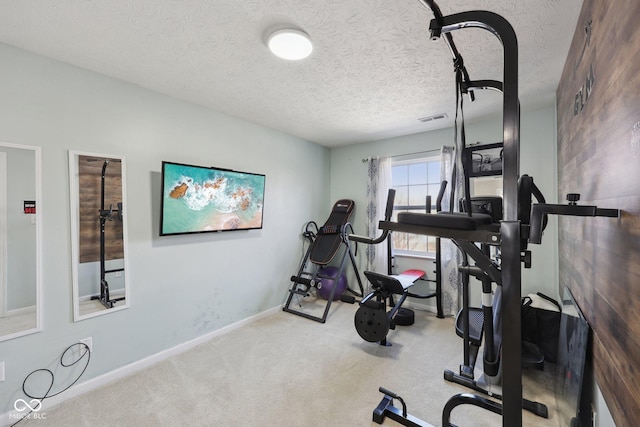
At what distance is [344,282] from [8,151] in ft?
12.1

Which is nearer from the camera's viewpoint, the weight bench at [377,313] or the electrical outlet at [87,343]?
the electrical outlet at [87,343]

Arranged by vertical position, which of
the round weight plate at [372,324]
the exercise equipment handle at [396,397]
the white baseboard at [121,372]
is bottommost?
the white baseboard at [121,372]

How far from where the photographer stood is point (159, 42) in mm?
1741

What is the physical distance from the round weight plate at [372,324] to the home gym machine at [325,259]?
748mm

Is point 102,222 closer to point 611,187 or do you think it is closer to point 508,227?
point 508,227

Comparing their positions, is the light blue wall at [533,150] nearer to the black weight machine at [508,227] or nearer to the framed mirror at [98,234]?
the black weight machine at [508,227]

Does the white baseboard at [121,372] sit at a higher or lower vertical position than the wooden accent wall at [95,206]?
lower

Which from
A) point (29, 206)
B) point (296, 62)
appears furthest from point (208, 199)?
point (296, 62)

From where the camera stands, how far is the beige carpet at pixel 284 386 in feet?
5.85

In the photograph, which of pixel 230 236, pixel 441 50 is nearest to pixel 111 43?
pixel 230 236

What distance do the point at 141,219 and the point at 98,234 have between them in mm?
318

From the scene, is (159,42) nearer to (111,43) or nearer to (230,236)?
(111,43)

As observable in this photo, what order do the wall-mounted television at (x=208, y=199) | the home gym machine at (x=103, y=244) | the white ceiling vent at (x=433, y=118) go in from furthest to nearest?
the white ceiling vent at (x=433, y=118) < the wall-mounted television at (x=208, y=199) < the home gym machine at (x=103, y=244)

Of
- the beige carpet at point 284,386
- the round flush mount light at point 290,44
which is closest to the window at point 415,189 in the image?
the beige carpet at point 284,386
